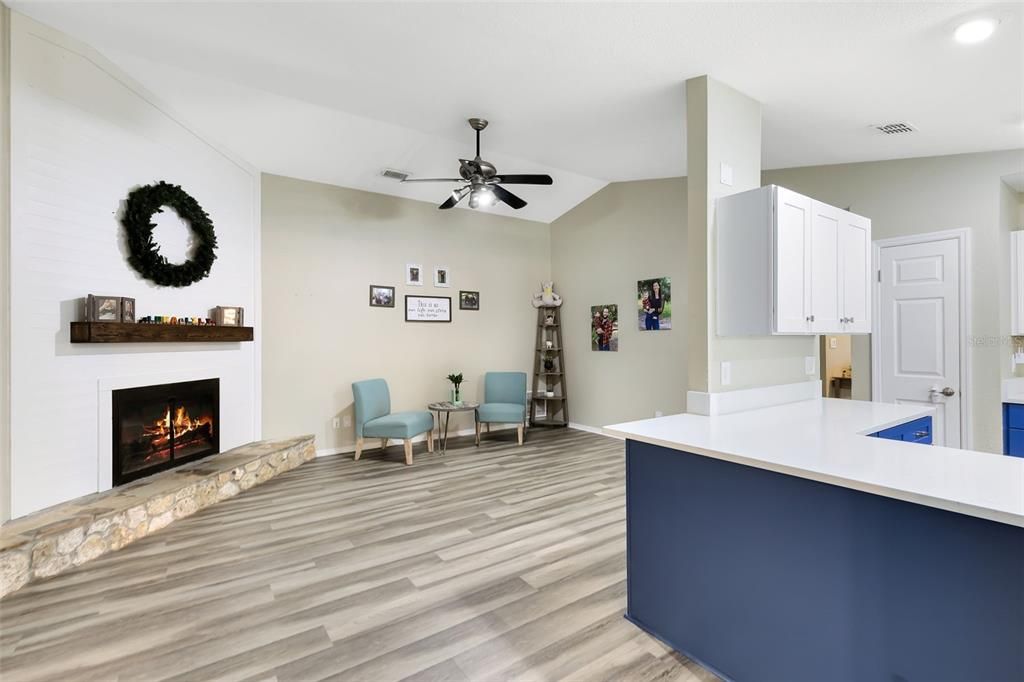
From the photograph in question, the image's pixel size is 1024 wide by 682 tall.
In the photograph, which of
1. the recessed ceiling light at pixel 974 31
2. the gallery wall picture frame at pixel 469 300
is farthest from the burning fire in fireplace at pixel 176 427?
the recessed ceiling light at pixel 974 31

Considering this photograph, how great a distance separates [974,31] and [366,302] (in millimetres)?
5209

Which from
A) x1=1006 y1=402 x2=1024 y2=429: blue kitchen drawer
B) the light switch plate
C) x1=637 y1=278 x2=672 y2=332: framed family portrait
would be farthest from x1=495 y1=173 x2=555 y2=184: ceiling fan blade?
x1=1006 y1=402 x2=1024 y2=429: blue kitchen drawer

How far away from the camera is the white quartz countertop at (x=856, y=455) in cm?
122

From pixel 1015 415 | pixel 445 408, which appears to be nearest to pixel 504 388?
pixel 445 408

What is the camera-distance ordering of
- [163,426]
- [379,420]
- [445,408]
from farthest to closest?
[445,408] → [379,420] → [163,426]

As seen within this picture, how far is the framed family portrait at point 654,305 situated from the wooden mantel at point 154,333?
4.30 metres

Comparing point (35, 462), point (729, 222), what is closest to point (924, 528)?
point (729, 222)

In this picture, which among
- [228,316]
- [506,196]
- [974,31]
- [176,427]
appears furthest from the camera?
[228,316]

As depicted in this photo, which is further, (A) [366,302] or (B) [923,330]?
(A) [366,302]

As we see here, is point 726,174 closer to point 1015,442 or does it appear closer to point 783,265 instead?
point 783,265

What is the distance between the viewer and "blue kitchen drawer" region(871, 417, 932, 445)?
7.86 feet

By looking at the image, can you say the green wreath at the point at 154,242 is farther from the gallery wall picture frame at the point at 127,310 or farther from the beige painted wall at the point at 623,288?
the beige painted wall at the point at 623,288

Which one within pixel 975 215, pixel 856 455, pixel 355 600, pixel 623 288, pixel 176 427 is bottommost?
pixel 355 600

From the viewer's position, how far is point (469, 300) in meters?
6.27
